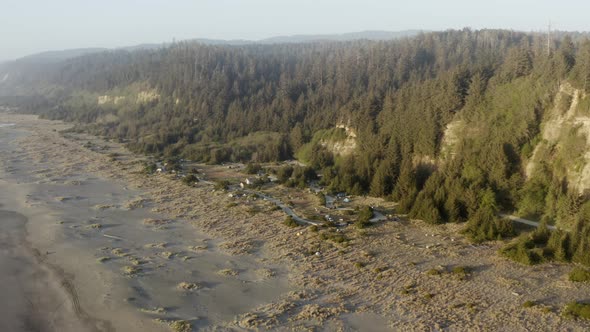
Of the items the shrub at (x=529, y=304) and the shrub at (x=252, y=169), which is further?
the shrub at (x=252, y=169)

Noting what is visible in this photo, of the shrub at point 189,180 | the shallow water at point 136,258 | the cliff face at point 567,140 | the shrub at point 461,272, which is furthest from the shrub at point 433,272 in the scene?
the shrub at point 189,180

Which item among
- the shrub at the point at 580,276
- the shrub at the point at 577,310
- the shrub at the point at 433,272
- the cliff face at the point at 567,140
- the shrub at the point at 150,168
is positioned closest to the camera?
the shrub at the point at 577,310

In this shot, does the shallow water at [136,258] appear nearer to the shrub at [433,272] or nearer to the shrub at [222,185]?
the shrub at [222,185]

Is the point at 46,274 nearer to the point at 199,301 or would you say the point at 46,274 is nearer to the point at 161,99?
the point at 199,301

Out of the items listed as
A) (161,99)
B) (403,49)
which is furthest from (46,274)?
(403,49)

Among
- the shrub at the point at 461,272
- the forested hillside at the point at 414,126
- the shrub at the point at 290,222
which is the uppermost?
the forested hillside at the point at 414,126
